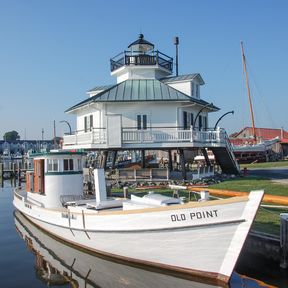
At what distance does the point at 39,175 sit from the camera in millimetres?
17906

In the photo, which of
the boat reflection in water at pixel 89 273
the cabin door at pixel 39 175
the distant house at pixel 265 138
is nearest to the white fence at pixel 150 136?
the cabin door at pixel 39 175

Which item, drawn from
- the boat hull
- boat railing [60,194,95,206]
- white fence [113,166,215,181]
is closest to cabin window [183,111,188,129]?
white fence [113,166,215,181]

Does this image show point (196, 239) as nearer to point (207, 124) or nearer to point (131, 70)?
point (131, 70)

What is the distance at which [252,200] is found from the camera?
377 inches

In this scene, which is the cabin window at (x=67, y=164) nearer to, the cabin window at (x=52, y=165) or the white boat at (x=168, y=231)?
the cabin window at (x=52, y=165)

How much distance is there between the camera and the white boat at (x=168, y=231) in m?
9.95

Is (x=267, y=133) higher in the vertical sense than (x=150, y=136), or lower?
higher

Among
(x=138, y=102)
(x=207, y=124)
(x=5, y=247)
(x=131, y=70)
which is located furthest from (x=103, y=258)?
(x=207, y=124)

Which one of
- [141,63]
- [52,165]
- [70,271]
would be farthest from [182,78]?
[70,271]

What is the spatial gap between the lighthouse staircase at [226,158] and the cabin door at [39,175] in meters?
14.3

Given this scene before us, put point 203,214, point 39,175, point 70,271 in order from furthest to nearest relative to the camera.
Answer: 1. point 39,175
2. point 70,271
3. point 203,214

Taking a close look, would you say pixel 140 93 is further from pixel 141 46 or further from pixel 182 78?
pixel 141 46

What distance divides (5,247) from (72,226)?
3.35 meters

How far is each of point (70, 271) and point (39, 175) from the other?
258 inches
